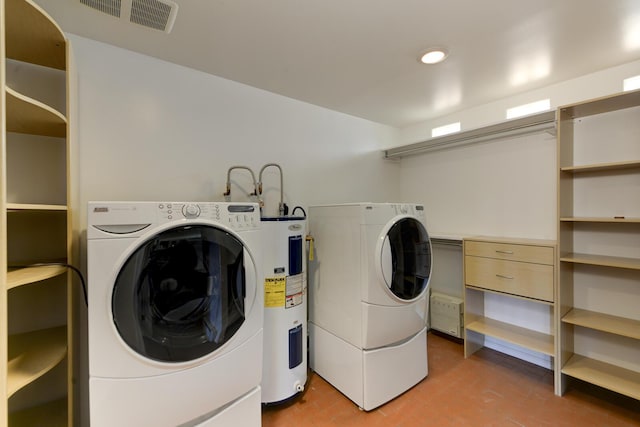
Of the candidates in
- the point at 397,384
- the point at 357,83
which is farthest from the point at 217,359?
the point at 357,83

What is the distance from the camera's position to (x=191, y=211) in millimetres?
1222

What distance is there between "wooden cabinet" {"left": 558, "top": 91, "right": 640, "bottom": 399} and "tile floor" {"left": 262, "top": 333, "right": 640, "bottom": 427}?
0.58 ft

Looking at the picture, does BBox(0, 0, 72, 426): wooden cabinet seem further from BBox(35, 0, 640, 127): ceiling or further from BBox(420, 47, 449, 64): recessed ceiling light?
BBox(420, 47, 449, 64): recessed ceiling light

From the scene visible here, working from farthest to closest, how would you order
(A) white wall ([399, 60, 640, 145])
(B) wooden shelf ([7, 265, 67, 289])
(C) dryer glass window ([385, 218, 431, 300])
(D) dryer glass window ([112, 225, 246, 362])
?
1. (A) white wall ([399, 60, 640, 145])
2. (C) dryer glass window ([385, 218, 431, 300])
3. (D) dryer glass window ([112, 225, 246, 362])
4. (B) wooden shelf ([7, 265, 67, 289])

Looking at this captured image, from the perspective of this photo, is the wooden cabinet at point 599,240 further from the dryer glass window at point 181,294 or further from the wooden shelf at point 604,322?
the dryer glass window at point 181,294

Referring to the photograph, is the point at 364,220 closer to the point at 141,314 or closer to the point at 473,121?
the point at 141,314

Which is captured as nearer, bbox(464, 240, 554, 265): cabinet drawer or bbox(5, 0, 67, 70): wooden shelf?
bbox(5, 0, 67, 70): wooden shelf

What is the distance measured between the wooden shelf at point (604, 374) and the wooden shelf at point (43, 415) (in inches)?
120

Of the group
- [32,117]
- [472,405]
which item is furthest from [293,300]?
[32,117]

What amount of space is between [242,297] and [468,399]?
1.75m

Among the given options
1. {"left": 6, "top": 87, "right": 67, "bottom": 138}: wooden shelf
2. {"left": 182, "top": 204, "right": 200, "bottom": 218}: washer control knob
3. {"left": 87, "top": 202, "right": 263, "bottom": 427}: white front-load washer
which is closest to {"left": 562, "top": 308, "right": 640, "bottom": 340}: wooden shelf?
{"left": 87, "top": 202, "right": 263, "bottom": 427}: white front-load washer

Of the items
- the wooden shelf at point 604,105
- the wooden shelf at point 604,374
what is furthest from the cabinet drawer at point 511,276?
the wooden shelf at point 604,105

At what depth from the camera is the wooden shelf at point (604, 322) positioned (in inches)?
68.6

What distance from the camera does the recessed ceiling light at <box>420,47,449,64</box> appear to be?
1750 millimetres
